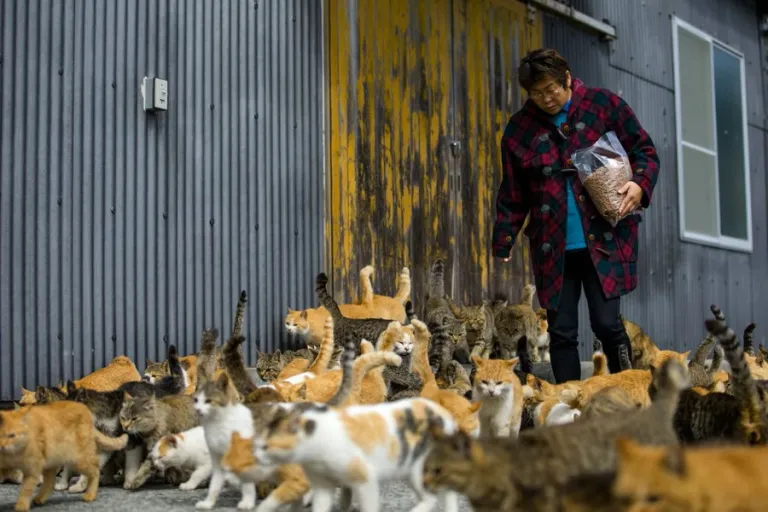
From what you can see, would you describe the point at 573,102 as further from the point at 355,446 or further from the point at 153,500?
the point at 355,446

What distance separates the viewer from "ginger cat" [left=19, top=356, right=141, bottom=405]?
603 cm

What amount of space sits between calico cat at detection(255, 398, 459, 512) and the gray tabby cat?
396 cm

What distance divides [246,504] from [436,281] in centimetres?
552

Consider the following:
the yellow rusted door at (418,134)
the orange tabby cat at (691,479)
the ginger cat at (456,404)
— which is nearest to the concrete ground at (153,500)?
the ginger cat at (456,404)

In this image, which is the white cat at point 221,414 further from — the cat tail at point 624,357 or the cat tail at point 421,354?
the cat tail at point 624,357

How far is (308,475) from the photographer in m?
3.41

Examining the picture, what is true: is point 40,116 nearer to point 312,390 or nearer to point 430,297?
point 312,390

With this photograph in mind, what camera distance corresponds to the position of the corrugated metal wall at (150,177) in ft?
21.4

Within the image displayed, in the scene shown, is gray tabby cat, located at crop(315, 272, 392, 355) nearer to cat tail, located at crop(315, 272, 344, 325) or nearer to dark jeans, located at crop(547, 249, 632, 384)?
cat tail, located at crop(315, 272, 344, 325)

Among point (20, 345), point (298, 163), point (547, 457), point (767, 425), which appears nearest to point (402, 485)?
point (767, 425)

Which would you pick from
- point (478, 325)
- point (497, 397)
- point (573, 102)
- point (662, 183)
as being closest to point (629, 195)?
point (573, 102)

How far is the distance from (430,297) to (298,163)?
6.20 feet


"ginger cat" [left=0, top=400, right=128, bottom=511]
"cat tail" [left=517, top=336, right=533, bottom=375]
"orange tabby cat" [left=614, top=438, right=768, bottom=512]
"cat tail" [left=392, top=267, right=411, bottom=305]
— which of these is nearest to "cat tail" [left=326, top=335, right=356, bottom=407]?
"ginger cat" [left=0, top=400, right=128, bottom=511]

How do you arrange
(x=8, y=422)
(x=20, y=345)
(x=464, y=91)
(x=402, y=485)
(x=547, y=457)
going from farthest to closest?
(x=464, y=91), (x=20, y=345), (x=402, y=485), (x=8, y=422), (x=547, y=457)
